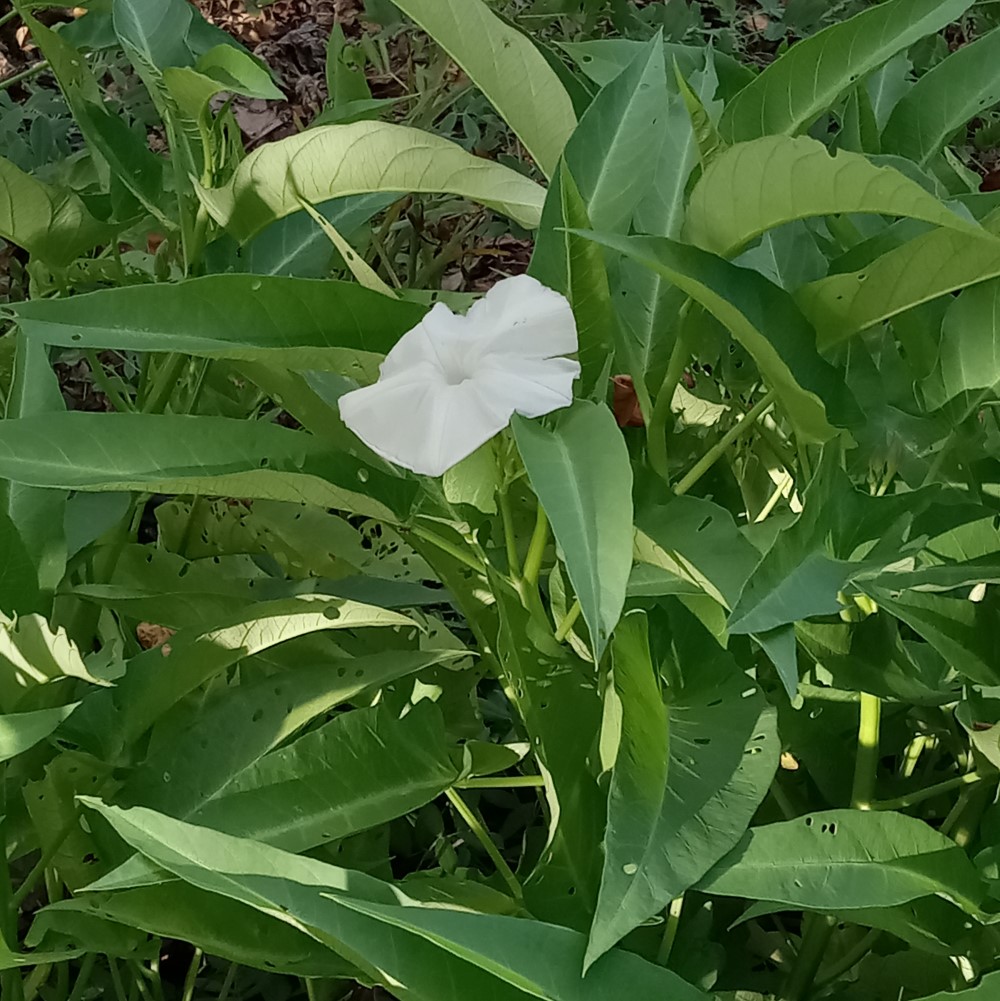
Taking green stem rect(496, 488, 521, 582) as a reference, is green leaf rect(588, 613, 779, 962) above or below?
below

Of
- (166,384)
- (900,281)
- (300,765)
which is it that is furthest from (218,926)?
(900,281)

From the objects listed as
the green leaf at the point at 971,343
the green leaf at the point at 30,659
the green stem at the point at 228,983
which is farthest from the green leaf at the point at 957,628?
the green stem at the point at 228,983

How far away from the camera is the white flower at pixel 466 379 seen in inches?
16.2

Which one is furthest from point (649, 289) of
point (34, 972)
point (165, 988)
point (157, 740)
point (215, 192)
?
point (165, 988)

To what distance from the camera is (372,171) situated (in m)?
0.53

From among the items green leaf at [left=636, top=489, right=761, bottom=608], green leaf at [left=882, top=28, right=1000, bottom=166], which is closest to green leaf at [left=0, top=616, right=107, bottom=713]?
green leaf at [left=636, top=489, right=761, bottom=608]

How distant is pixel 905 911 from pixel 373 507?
28 cm

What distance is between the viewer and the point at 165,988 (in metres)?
0.79

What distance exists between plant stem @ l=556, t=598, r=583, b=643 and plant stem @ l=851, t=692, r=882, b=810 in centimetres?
15

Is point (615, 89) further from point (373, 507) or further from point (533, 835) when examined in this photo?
point (533, 835)

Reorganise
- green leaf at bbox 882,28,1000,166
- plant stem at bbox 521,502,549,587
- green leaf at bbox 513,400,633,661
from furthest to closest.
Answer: green leaf at bbox 882,28,1000,166 → plant stem at bbox 521,502,549,587 → green leaf at bbox 513,400,633,661

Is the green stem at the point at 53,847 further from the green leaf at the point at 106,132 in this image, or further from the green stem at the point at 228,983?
the green leaf at the point at 106,132

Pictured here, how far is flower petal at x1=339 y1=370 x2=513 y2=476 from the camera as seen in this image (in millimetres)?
408

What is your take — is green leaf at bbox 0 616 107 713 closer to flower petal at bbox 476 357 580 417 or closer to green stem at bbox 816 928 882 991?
flower petal at bbox 476 357 580 417
